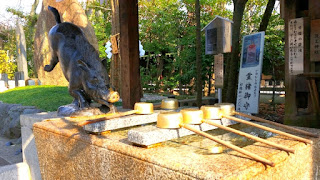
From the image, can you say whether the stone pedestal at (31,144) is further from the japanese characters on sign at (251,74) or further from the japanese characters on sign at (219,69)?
the japanese characters on sign at (251,74)

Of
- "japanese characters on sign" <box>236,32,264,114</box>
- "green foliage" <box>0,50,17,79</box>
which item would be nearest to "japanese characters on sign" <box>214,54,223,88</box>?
"japanese characters on sign" <box>236,32,264,114</box>

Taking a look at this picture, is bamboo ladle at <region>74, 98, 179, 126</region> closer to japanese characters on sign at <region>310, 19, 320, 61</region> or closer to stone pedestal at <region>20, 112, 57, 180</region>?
stone pedestal at <region>20, 112, 57, 180</region>

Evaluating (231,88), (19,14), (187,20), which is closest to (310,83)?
(231,88)

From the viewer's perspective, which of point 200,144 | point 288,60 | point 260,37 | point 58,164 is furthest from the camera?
point 260,37

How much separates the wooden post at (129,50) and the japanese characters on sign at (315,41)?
8.60 feet

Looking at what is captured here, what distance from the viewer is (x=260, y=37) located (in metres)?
5.23

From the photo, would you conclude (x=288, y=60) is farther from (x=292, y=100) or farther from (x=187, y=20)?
(x=187, y=20)

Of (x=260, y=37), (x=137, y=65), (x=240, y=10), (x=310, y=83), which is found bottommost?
(x=310, y=83)

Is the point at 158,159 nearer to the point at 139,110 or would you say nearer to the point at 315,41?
the point at 139,110

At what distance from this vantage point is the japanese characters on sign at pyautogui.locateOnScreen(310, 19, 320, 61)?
12.8 ft

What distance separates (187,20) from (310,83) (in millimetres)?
7306

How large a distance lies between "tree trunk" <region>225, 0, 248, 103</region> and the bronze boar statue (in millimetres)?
3758

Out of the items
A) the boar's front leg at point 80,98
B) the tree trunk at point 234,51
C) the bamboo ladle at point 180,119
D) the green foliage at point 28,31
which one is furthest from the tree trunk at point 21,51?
the bamboo ladle at point 180,119

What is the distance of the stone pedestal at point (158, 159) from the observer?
3.49 feet
